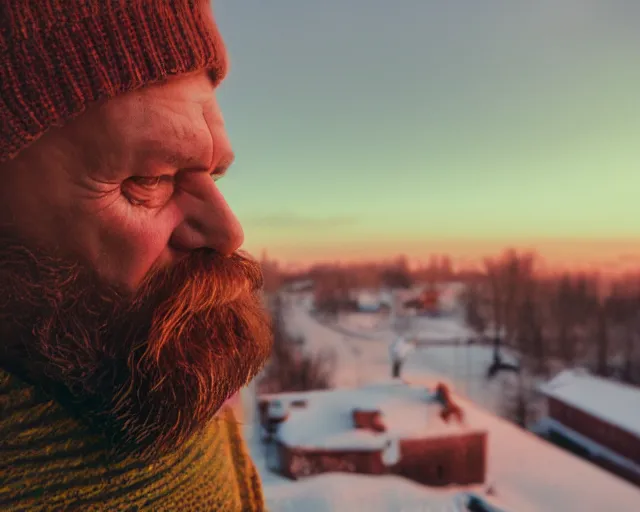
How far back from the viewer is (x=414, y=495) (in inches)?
153

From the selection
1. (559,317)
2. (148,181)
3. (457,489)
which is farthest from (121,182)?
(559,317)

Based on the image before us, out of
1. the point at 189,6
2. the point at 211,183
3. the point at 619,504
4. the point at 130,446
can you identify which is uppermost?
the point at 189,6

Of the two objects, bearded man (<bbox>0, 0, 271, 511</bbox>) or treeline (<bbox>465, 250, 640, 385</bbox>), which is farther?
treeline (<bbox>465, 250, 640, 385</bbox>)

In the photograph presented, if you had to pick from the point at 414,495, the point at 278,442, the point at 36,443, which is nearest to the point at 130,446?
the point at 36,443

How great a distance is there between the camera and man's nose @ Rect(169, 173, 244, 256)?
16.8 inches

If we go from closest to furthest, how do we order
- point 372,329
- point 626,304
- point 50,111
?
point 50,111, point 626,304, point 372,329

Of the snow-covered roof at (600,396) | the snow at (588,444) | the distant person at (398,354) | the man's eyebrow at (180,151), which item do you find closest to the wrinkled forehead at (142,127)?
the man's eyebrow at (180,151)

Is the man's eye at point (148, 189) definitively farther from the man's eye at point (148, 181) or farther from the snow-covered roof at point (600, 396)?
the snow-covered roof at point (600, 396)

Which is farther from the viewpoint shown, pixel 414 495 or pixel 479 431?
pixel 479 431

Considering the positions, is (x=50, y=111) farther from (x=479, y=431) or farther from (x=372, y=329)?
(x=372, y=329)

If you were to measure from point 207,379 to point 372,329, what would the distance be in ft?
37.3

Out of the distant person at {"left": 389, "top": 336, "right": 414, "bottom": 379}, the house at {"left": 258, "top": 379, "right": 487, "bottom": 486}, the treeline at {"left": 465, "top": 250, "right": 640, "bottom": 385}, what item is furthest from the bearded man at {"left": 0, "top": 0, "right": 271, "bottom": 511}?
the treeline at {"left": 465, "top": 250, "right": 640, "bottom": 385}

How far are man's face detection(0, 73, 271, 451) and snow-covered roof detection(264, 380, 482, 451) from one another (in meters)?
4.57

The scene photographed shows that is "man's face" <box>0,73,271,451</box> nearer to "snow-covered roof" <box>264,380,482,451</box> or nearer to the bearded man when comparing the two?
the bearded man
